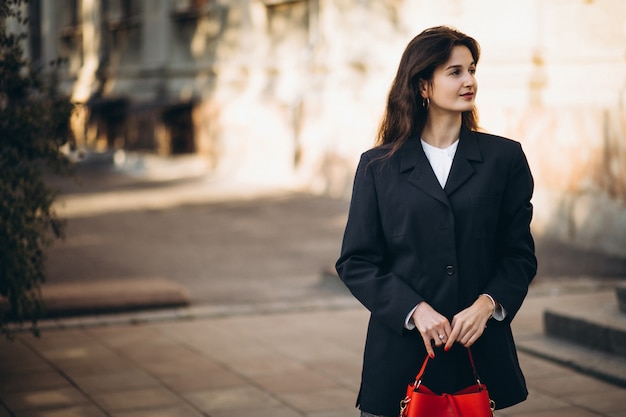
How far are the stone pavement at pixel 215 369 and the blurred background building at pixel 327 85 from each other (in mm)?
1688

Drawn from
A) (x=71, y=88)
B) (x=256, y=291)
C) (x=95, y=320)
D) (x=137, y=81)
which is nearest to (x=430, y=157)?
(x=95, y=320)

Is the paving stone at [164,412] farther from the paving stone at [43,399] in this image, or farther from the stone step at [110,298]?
the stone step at [110,298]

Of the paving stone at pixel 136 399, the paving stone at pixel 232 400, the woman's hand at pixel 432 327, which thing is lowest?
the paving stone at pixel 232 400

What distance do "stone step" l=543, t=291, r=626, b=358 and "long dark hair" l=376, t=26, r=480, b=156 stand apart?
3415 mm

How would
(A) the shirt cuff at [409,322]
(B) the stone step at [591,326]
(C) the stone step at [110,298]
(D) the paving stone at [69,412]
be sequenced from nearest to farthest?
(A) the shirt cuff at [409,322] → (D) the paving stone at [69,412] → (B) the stone step at [591,326] → (C) the stone step at [110,298]

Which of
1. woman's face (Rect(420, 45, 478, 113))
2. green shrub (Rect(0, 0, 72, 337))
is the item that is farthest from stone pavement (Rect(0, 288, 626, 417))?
woman's face (Rect(420, 45, 478, 113))

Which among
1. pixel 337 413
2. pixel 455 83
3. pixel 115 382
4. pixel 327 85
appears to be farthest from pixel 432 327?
pixel 327 85

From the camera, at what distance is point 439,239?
10.5 ft

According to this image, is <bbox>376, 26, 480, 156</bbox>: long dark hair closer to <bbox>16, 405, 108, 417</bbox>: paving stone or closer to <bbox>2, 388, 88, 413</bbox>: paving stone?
<bbox>16, 405, 108, 417</bbox>: paving stone

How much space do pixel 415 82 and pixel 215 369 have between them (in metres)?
3.45

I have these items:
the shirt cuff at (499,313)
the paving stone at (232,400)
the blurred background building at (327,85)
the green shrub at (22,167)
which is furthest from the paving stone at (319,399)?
the shirt cuff at (499,313)

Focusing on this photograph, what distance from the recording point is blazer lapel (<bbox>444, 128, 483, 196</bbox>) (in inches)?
128

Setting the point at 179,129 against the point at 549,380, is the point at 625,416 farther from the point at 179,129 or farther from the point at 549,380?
the point at 179,129

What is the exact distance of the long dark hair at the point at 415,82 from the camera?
10.8 ft
